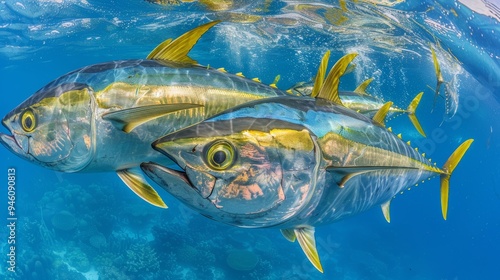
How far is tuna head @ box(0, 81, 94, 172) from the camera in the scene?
2.81 meters

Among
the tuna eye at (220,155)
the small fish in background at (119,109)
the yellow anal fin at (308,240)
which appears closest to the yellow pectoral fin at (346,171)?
the yellow anal fin at (308,240)

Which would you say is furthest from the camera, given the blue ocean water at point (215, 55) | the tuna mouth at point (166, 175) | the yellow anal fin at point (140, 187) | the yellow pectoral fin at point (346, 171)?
the blue ocean water at point (215, 55)

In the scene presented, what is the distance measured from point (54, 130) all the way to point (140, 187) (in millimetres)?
758

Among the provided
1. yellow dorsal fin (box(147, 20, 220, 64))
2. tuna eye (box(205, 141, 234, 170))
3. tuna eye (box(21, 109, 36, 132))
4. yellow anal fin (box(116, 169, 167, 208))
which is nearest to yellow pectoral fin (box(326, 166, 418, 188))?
tuna eye (box(205, 141, 234, 170))

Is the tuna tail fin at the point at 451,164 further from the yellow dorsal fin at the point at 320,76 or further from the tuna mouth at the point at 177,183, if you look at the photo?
the tuna mouth at the point at 177,183

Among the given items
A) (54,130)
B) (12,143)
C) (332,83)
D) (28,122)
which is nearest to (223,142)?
(332,83)

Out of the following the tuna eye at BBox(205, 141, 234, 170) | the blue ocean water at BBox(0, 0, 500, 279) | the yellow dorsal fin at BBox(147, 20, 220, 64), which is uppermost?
the yellow dorsal fin at BBox(147, 20, 220, 64)

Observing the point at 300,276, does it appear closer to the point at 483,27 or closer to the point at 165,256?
the point at 165,256

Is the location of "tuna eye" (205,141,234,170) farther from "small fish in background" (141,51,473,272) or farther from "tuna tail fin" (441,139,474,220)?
"tuna tail fin" (441,139,474,220)

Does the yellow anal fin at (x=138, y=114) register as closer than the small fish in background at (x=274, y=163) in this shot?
No

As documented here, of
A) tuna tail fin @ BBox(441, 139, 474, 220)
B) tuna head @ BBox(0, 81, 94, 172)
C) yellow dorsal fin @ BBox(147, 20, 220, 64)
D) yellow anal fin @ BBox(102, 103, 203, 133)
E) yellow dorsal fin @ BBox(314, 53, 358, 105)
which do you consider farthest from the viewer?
tuna tail fin @ BBox(441, 139, 474, 220)

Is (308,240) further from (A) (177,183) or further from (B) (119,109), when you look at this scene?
(B) (119,109)

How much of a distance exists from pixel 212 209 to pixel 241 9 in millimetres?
11817

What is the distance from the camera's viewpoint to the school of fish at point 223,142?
72.1 inches
